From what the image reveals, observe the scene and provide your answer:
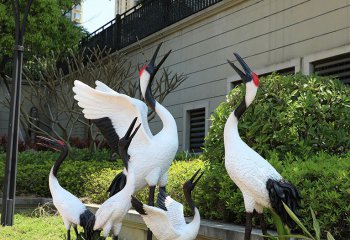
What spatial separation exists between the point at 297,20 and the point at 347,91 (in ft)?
15.2

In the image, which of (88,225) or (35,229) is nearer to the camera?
(88,225)

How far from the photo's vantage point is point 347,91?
570 cm

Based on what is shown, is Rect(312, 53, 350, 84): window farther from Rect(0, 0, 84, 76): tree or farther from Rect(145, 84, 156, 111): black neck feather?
Rect(0, 0, 84, 76): tree

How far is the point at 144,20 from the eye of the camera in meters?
15.9

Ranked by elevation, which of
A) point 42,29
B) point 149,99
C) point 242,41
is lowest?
point 149,99

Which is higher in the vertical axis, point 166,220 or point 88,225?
point 166,220

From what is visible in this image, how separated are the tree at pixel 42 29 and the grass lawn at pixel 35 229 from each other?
9.76 m

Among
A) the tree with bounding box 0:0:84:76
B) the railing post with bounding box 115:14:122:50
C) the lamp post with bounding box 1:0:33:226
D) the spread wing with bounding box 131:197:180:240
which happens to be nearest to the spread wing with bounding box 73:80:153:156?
Result: the spread wing with bounding box 131:197:180:240

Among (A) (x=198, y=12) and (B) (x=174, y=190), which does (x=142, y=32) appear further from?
(B) (x=174, y=190)

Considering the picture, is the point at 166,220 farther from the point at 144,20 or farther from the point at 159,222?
the point at 144,20

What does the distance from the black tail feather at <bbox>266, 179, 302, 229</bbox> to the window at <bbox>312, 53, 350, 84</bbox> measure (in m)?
5.59

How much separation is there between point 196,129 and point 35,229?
6676 millimetres

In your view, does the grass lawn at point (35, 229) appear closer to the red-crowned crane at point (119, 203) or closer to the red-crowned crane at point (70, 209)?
the red-crowned crane at point (70, 209)

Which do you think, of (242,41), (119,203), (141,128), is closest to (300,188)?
(141,128)
